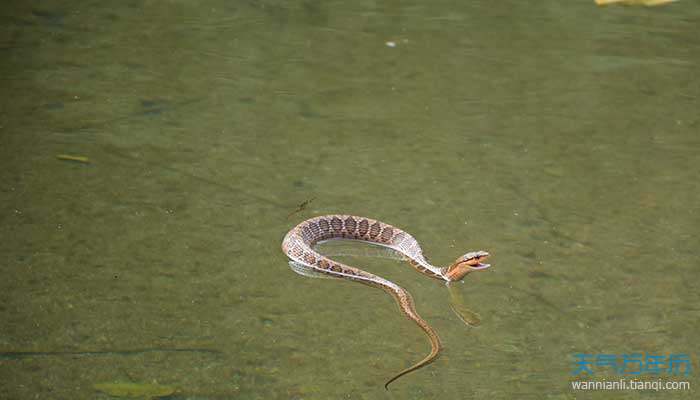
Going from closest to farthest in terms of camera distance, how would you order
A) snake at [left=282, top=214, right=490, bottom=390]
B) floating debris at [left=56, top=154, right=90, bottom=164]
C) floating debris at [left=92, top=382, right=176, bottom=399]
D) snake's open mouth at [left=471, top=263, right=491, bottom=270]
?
floating debris at [left=92, top=382, right=176, bottom=399] < snake at [left=282, top=214, right=490, bottom=390] < snake's open mouth at [left=471, top=263, right=491, bottom=270] < floating debris at [left=56, top=154, right=90, bottom=164]

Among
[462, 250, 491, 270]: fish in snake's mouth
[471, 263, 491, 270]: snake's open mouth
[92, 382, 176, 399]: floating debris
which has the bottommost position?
[92, 382, 176, 399]: floating debris

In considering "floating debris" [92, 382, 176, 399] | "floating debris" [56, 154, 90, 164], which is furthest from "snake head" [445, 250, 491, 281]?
"floating debris" [56, 154, 90, 164]

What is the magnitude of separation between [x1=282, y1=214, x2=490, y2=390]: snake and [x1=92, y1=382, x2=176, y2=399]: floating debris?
1249mm

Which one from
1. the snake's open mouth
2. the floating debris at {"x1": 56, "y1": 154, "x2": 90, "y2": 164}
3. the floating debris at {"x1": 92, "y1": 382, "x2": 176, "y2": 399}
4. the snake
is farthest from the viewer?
the floating debris at {"x1": 56, "y1": 154, "x2": 90, "y2": 164}

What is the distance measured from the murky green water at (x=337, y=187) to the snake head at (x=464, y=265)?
60mm

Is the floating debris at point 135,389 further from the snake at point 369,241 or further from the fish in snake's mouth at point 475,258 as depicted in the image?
the fish in snake's mouth at point 475,258

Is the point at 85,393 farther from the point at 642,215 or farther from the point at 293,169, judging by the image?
the point at 642,215

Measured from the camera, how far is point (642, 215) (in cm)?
550

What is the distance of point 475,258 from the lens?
4.83 metres

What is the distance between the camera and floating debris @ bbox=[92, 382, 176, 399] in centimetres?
377

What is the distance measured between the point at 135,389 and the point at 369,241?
1932 millimetres

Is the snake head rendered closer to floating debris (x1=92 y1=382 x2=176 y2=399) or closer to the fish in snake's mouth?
the fish in snake's mouth

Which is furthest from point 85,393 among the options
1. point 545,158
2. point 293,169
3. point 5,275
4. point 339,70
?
point 339,70

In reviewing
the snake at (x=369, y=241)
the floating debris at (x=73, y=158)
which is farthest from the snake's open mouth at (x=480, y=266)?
the floating debris at (x=73, y=158)
